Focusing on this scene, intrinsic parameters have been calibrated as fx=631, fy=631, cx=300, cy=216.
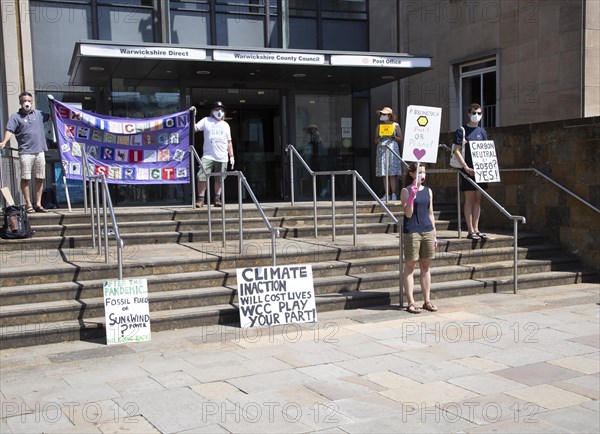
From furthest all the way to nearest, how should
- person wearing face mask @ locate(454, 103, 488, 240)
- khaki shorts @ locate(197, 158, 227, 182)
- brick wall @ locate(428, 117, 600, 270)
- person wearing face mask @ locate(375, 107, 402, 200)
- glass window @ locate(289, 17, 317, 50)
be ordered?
glass window @ locate(289, 17, 317, 50)
person wearing face mask @ locate(375, 107, 402, 200)
khaki shorts @ locate(197, 158, 227, 182)
brick wall @ locate(428, 117, 600, 270)
person wearing face mask @ locate(454, 103, 488, 240)

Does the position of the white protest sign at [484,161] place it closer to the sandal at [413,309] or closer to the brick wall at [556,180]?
the brick wall at [556,180]

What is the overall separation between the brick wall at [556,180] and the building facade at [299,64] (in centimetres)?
209

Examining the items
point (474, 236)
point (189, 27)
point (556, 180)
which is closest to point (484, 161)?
point (474, 236)

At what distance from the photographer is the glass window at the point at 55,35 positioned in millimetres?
13836

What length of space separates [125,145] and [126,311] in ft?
17.0

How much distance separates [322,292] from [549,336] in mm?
2925

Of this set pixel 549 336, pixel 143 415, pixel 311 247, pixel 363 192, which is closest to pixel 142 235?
pixel 311 247

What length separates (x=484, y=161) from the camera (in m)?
10.3

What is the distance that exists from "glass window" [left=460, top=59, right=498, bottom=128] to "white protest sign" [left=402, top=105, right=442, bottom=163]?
685cm

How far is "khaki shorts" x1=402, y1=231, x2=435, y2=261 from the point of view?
7906mm

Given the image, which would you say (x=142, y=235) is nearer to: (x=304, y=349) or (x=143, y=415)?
(x=304, y=349)

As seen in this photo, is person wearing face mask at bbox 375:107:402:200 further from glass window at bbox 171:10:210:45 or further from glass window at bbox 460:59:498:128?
glass window at bbox 171:10:210:45

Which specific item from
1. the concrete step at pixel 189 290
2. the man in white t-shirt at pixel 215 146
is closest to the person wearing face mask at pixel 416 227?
the concrete step at pixel 189 290

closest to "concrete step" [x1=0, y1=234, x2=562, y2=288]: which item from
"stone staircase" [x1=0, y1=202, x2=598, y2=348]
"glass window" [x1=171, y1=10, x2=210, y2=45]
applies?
"stone staircase" [x1=0, y1=202, x2=598, y2=348]
